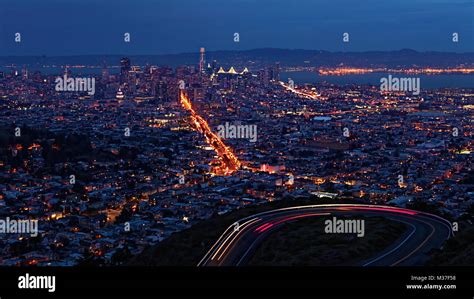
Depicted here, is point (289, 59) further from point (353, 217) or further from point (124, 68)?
point (353, 217)

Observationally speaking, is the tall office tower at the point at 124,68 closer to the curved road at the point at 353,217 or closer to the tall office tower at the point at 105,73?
the tall office tower at the point at 105,73

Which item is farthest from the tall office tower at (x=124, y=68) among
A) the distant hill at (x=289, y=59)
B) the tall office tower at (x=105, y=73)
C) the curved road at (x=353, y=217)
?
the curved road at (x=353, y=217)

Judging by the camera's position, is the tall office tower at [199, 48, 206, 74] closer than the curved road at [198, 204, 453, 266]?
No

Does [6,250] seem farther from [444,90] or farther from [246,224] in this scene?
[444,90]

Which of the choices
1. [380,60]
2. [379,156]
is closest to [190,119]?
[379,156]

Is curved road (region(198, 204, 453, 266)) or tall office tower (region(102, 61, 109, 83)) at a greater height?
tall office tower (region(102, 61, 109, 83))

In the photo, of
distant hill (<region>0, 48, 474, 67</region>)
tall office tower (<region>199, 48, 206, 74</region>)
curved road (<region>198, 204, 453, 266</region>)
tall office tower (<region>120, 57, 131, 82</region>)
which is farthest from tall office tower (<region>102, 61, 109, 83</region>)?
curved road (<region>198, 204, 453, 266</region>)

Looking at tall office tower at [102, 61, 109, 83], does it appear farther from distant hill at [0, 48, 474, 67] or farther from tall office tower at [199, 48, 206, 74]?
tall office tower at [199, 48, 206, 74]
